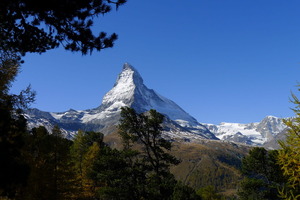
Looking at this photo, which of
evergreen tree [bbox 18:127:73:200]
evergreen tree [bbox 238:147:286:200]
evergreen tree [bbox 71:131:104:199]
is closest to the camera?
evergreen tree [bbox 18:127:73:200]

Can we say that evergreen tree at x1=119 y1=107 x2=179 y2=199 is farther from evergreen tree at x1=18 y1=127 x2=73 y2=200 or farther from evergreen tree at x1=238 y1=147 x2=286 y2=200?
evergreen tree at x1=238 y1=147 x2=286 y2=200

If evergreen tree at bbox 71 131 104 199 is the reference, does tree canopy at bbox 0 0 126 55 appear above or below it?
above

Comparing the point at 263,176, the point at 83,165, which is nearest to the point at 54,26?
the point at 83,165

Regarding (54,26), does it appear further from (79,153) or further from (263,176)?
(263,176)

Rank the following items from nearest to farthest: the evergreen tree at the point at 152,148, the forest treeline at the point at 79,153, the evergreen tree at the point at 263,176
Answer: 1. the forest treeline at the point at 79,153
2. the evergreen tree at the point at 152,148
3. the evergreen tree at the point at 263,176

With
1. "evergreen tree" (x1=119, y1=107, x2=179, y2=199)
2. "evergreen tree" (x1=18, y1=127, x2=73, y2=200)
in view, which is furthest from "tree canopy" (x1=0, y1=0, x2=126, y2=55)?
A: "evergreen tree" (x1=119, y1=107, x2=179, y2=199)

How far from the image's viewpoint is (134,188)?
2567 cm

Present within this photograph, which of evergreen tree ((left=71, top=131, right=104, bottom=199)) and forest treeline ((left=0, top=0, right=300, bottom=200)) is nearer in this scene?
forest treeline ((left=0, top=0, right=300, bottom=200))

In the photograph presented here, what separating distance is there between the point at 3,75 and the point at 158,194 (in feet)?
57.2

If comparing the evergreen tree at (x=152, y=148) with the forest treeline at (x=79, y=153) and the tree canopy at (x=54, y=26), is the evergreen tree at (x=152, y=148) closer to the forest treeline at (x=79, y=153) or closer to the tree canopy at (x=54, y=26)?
the forest treeline at (x=79, y=153)

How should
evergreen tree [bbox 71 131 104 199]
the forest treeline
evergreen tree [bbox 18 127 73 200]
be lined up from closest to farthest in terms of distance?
the forest treeline → evergreen tree [bbox 18 127 73 200] → evergreen tree [bbox 71 131 104 199]

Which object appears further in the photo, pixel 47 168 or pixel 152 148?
pixel 152 148

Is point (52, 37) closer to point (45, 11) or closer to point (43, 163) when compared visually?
point (45, 11)

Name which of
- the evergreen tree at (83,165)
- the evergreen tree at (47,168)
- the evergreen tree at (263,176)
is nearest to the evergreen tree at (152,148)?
the evergreen tree at (47,168)
